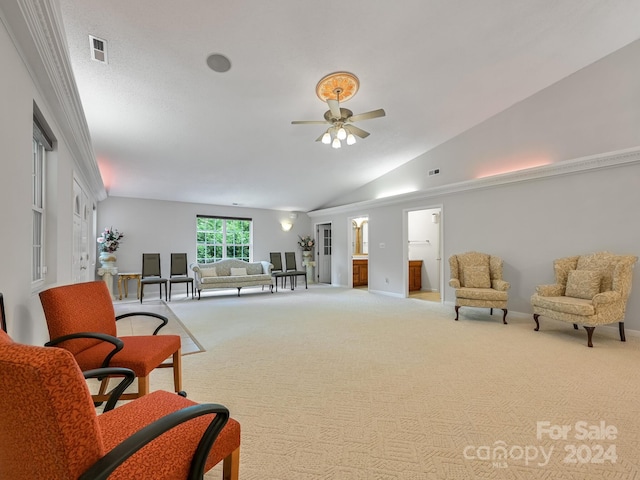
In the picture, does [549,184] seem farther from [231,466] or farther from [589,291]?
[231,466]

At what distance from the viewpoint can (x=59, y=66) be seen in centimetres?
218

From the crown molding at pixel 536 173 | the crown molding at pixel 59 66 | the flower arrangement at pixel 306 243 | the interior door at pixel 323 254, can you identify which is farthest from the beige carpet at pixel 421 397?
the interior door at pixel 323 254

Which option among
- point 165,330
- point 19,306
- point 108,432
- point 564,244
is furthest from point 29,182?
point 564,244

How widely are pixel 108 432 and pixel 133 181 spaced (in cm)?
650

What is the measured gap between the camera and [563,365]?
2896 mm

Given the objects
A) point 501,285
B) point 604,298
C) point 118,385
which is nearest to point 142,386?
point 118,385

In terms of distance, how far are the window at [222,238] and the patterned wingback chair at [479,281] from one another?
5.93m

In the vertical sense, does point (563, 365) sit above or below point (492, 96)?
below

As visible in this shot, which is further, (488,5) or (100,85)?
(100,85)

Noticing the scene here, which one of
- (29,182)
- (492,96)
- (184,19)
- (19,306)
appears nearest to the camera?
(19,306)

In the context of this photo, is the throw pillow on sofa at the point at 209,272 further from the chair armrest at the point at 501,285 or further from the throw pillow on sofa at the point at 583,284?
the throw pillow on sofa at the point at 583,284

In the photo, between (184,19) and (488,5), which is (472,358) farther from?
(184,19)

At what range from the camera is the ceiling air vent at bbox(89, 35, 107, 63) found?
9.98 ft

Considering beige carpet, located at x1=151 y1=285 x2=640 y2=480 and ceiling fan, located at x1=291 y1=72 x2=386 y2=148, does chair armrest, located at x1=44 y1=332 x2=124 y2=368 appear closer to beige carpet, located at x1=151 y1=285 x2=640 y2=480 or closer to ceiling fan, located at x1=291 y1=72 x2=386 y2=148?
beige carpet, located at x1=151 y1=285 x2=640 y2=480
